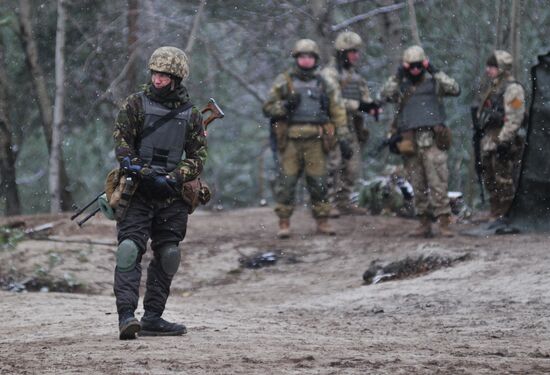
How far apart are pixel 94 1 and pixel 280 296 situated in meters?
13.8

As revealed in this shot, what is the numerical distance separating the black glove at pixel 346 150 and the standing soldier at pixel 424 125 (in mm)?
2552

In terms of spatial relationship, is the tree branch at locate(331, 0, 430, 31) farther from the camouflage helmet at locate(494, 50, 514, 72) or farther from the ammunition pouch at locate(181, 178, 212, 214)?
the ammunition pouch at locate(181, 178, 212, 214)

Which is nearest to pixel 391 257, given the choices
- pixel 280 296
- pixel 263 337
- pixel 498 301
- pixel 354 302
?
pixel 280 296

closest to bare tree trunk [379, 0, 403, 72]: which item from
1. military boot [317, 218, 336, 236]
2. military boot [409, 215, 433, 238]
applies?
military boot [317, 218, 336, 236]

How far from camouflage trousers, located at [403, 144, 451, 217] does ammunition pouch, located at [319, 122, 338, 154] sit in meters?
1.02

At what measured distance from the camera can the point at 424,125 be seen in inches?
590

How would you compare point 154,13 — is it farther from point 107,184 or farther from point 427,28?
point 107,184

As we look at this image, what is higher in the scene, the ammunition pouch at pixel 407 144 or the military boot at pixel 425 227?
the ammunition pouch at pixel 407 144

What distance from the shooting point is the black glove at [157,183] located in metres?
8.13

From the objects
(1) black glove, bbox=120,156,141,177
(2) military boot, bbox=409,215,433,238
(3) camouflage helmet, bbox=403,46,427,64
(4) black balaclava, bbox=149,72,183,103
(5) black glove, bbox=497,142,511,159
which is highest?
(3) camouflage helmet, bbox=403,46,427,64

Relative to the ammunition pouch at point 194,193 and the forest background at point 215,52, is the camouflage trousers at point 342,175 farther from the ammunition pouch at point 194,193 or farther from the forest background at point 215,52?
the ammunition pouch at point 194,193

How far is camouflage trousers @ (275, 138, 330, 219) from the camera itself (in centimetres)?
1581

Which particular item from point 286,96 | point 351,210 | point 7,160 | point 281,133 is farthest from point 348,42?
point 7,160

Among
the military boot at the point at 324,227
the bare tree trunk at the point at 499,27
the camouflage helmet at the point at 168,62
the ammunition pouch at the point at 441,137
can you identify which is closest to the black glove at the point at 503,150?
the ammunition pouch at the point at 441,137
